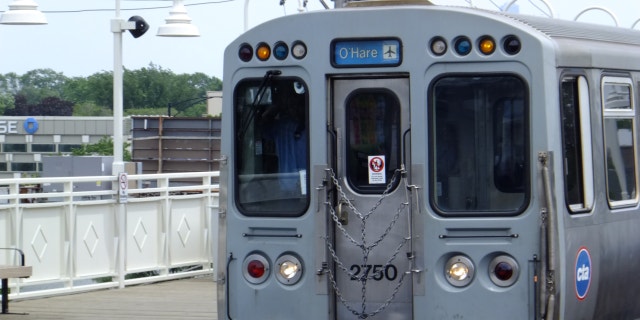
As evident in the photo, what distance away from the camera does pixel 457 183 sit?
9.57 m

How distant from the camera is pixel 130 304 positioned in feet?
50.3

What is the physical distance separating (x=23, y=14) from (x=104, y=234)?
14.5ft

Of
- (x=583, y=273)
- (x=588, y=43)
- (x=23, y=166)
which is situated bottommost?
(x=583, y=273)

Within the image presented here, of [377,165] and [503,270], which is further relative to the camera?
[377,165]

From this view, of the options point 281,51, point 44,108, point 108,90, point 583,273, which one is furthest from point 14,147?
point 583,273

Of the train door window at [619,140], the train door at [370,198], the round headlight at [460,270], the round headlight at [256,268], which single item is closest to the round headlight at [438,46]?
the train door at [370,198]

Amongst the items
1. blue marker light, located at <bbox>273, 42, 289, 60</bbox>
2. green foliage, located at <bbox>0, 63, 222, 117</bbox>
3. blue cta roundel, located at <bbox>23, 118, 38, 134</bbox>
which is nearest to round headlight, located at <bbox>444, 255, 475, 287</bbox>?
blue marker light, located at <bbox>273, 42, 289, 60</bbox>

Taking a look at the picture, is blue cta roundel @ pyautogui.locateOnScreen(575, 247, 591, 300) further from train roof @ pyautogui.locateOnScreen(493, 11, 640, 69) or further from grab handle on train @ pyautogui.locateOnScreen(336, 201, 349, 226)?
grab handle on train @ pyautogui.locateOnScreen(336, 201, 349, 226)

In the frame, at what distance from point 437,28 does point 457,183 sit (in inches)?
43.8

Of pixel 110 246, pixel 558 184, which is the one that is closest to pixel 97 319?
pixel 110 246

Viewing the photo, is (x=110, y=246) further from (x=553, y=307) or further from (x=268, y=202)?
(x=553, y=307)

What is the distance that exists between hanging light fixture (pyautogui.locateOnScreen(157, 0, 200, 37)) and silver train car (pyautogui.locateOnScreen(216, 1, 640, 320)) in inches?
398

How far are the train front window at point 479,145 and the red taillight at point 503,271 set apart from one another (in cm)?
36

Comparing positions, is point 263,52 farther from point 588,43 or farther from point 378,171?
point 588,43
